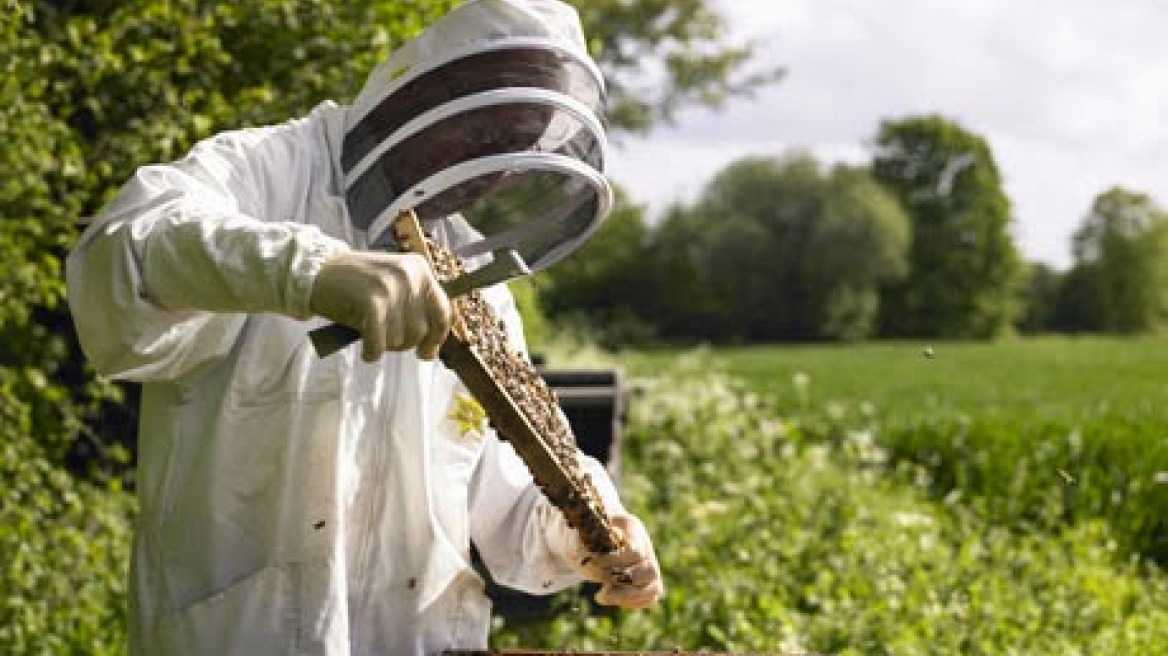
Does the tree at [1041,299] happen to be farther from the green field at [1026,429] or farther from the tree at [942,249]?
the green field at [1026,429]

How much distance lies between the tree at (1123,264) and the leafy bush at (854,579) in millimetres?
48808

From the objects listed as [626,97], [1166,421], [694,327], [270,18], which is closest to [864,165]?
[694,327]

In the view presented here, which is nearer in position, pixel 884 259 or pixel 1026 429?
pixel 1026 429

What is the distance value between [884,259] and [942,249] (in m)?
2.50

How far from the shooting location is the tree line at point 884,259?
5591 cm

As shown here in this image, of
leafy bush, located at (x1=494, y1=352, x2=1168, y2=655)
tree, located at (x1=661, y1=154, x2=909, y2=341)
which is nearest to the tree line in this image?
tree, located at (x1=661, y1=154, x2=909, y2=341)

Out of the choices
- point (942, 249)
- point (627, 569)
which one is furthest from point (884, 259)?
point (627, 569)

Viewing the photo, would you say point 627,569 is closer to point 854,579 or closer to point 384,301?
point 384,301

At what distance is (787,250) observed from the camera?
58.6 meters

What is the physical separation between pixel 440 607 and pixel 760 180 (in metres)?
57.4

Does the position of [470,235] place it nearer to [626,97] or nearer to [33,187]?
[33,187]

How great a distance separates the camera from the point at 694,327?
56.9 metres

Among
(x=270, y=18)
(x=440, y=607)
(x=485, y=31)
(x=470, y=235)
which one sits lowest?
(x=440, y=607)

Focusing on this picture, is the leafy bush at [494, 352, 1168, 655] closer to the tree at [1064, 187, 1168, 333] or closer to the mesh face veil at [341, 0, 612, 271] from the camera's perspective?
the mesh face veil at [341, 0, 612, 271]
